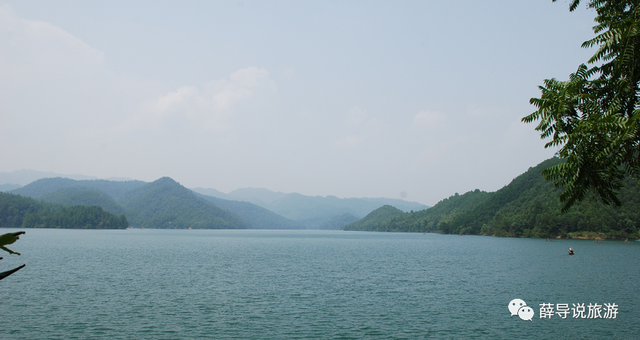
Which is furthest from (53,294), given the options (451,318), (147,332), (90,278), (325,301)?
(451,318)

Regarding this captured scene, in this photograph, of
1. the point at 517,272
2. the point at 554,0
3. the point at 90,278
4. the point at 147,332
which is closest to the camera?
the point at 554,0

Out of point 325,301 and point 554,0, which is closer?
point 554,0

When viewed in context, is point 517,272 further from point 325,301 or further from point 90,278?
point 90,278

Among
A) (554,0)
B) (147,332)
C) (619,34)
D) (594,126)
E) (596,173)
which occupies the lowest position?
(147,332)

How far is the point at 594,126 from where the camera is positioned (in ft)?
60.6

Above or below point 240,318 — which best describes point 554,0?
above

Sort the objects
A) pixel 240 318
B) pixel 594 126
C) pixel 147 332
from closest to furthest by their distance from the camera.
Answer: pixel 594 126 → pixel 147 332 → pixel 240 318

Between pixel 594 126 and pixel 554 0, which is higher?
pixel 554 0

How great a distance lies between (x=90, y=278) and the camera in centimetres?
5894

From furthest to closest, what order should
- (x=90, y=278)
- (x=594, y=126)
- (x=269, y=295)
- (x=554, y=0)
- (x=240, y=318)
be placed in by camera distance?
(x=90, y=278), (x=269, y=295), (x=240, y=318), (x=554, y=0), (x=594, y=126)

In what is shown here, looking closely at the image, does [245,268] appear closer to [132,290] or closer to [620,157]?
[132,290]

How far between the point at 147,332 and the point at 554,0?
3719 cm

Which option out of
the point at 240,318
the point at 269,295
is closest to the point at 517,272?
the point at 269,295

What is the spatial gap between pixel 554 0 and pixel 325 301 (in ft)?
115
